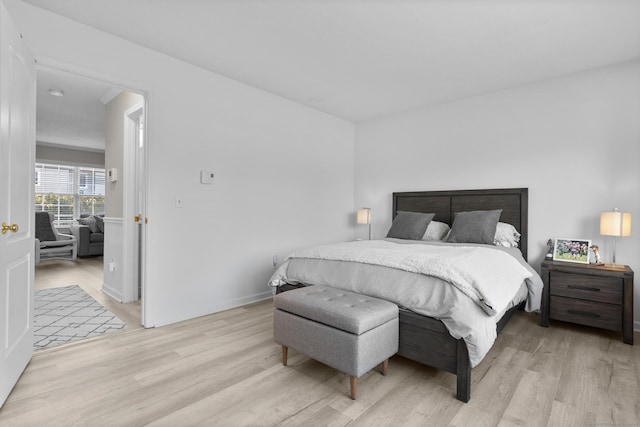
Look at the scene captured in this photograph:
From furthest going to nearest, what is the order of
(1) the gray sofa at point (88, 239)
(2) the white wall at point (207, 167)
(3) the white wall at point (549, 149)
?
(1) the gray sofa at point (88, 239)
(3) the white wall at point (549, 149)
(2) the white wall at point (207, 167)

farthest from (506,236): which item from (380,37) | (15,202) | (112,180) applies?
(112,180)

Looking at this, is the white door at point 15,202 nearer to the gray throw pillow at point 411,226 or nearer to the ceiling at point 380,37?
the ceiling at point 380,37

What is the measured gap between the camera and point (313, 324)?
1998mm

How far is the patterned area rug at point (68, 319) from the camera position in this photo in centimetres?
267

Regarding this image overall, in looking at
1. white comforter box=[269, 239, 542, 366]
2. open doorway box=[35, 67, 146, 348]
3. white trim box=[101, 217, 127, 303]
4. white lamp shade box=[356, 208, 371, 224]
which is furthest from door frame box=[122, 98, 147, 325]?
white lamp shade box=[356, 208, 371, 224]

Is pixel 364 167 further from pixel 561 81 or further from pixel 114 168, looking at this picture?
pixel 114 168

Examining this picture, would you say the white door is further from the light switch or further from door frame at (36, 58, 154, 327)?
the light switch

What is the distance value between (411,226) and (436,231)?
29 centimetres

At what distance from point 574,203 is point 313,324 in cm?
298

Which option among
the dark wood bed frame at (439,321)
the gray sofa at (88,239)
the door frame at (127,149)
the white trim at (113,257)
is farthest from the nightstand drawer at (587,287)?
the gray sofa at (88,239)

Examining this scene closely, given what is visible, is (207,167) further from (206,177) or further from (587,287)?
(587,287)

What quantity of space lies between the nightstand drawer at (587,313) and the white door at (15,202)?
3.98 meters

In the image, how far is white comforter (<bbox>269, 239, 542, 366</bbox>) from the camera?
1.87 meters

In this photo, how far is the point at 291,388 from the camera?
6.34 ft
